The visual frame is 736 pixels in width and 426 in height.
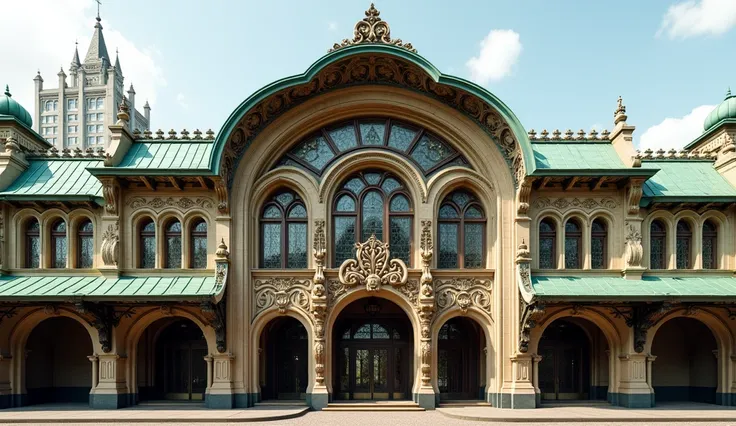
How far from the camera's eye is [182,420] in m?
16.4

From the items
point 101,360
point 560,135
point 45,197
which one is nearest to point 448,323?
point 560,135

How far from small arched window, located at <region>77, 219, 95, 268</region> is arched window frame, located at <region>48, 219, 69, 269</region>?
1.68 ft

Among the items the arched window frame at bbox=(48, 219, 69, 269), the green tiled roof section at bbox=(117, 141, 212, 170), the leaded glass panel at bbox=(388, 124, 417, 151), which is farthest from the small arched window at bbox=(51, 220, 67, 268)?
the leaded glass panel at bbox=(388, 124, 417, 151)

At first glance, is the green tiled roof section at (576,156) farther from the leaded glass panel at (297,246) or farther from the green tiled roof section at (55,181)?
the green tiled roof section at (55,181)

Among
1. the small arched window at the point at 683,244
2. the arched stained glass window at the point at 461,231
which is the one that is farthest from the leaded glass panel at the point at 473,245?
the small arched window at the point at 683,244

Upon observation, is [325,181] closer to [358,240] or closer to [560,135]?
[358,240]

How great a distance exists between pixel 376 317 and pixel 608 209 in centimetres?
966

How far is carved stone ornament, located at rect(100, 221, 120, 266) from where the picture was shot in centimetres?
1922

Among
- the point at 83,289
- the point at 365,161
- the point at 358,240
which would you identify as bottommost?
the point at 83,289

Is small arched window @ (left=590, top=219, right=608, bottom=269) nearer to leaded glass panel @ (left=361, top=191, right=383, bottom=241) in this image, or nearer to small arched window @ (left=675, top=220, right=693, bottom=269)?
small arched window @ (left=675, top=220, right=693, bottom=269)

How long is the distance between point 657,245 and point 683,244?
980 millimetres

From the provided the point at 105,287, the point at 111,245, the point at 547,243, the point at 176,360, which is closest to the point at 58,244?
the point at 111,245

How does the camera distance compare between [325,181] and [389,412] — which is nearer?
[389,412]

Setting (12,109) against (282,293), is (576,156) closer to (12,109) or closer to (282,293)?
(282,293)
